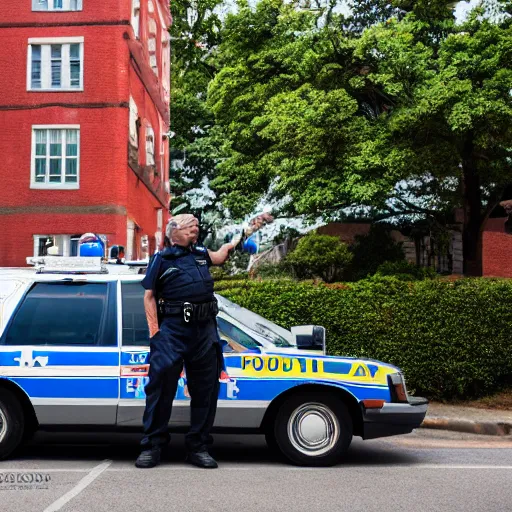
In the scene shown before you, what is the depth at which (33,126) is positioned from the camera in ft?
73.6

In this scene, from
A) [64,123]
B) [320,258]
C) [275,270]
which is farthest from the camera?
[320,258]

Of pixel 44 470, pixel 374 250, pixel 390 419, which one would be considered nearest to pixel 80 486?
pixel 44 470

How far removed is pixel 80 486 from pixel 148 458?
2.66 ft

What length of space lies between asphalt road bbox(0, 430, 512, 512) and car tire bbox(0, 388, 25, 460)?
0.15 m

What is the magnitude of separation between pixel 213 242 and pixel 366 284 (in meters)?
27.7

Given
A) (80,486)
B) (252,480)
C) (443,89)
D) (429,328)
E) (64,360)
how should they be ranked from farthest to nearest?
(443,89), (429,328), (64,360), (252,480), (80,486)

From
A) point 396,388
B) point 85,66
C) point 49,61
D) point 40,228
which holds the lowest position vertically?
point 396,388

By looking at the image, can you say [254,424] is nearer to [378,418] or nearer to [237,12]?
[378,418]

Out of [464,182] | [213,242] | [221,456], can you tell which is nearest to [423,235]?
[464,182]

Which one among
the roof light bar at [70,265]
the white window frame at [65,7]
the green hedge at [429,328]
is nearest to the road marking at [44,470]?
the roof light bar at [70,265]

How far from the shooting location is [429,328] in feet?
37.3

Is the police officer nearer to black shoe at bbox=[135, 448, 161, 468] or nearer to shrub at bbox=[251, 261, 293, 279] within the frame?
black shoe at bbox=[135, 448, 161, 468]

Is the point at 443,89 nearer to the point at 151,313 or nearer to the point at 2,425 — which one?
the point at 151,313

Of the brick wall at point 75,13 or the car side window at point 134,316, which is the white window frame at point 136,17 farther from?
the car side window at point 134,316
